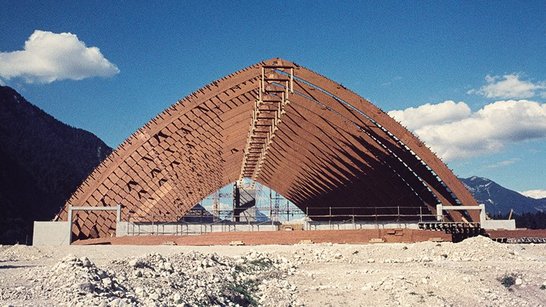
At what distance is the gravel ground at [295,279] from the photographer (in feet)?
31.5

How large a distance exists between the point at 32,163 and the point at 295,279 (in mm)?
88501

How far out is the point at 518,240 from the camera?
106ft

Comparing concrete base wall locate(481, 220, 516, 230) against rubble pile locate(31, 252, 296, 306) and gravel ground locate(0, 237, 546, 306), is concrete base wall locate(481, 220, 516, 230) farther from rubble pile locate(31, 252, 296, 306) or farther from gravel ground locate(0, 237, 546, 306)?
rubble pile locate(31, 252, 296, 306)

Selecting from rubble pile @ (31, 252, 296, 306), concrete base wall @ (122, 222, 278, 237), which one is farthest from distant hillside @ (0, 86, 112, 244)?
rubble pile @ (31, 252, 296, 306)

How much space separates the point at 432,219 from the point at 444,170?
8156 mm

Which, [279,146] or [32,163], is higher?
[32,163]

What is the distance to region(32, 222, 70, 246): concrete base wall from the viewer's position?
32.9 meters

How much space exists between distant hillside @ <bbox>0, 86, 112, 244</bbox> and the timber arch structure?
1041 inches

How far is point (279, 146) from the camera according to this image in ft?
137

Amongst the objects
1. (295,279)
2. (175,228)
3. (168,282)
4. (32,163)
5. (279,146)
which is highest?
(32,163)

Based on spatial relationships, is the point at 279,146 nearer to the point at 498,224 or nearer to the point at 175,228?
the point at 175,228

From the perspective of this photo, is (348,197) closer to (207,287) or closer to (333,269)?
(333,269)

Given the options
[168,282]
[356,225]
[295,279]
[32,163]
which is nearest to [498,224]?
[356,225]

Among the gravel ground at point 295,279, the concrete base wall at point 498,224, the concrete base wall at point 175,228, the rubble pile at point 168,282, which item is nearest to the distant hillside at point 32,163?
the concrete base wall at point 175,228
